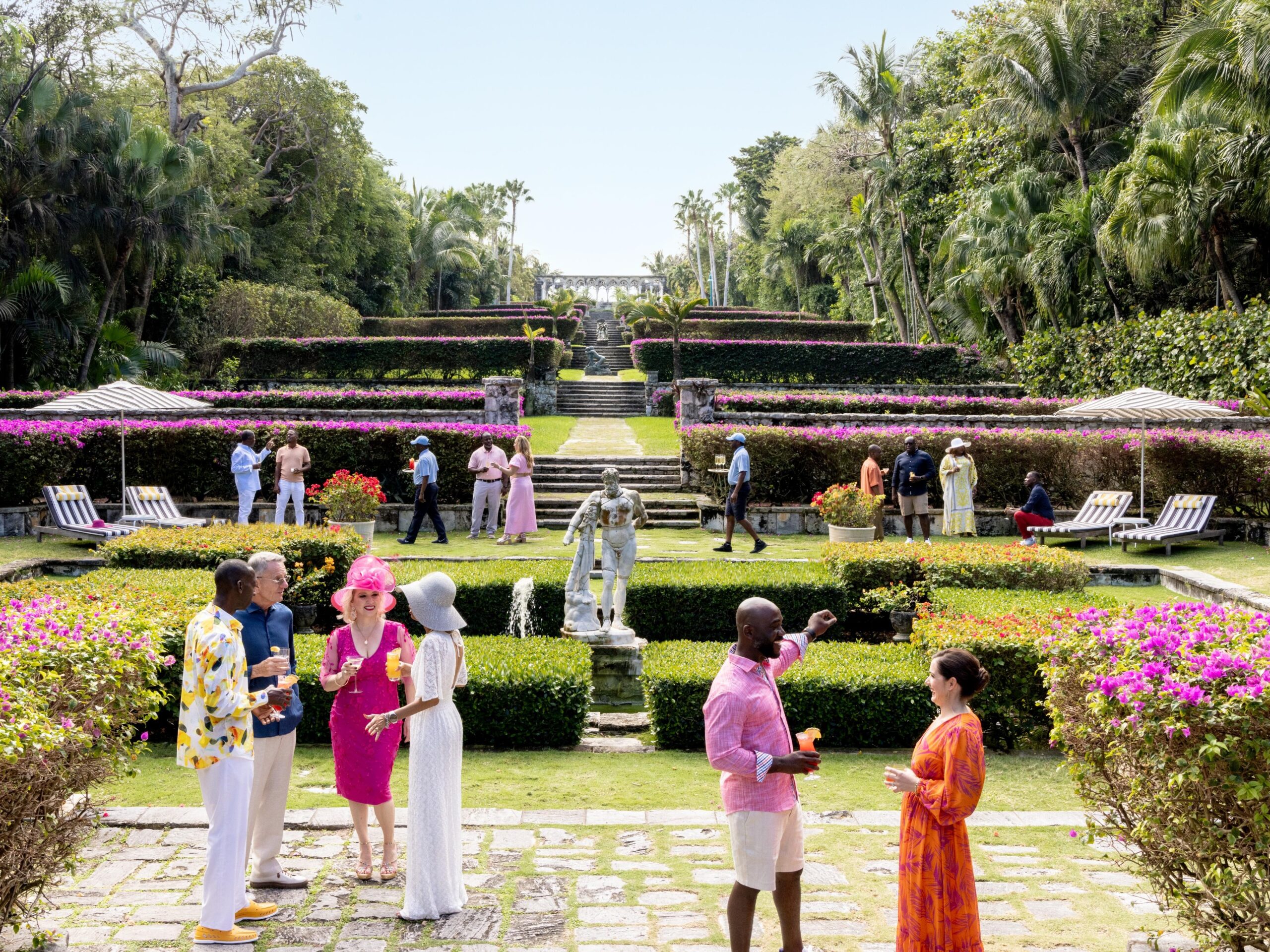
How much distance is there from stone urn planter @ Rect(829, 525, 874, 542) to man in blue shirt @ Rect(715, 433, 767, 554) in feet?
3.69

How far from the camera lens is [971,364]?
32.8 meters

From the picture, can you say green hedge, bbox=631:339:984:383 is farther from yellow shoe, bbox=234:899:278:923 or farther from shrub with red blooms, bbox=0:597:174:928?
yellow shoe, bbox=234:899:278:923

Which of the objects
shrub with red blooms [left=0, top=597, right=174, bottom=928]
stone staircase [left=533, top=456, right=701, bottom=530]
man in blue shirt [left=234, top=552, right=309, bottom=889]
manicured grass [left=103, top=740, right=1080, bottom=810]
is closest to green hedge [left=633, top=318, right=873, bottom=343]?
stone staircase [left=533, top=456, right=701, bottom=530]

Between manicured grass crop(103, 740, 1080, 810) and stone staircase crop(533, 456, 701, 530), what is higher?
stone staircase crop(533, 456, 701, 530)

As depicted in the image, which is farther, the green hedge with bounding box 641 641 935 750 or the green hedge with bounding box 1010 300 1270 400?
the green hedge with bounding box 1010 300 1270 400

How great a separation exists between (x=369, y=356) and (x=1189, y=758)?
30.0m

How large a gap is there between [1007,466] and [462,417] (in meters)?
10.7

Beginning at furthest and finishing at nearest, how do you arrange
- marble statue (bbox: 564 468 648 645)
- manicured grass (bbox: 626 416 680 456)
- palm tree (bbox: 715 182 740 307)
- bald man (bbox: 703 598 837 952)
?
palm tree (bbox: 715 182 740 307), manicured grass (bbox: 626 416 680 456), marble statue (bbox: 564 468 648 645), bald man (bbox: 703 598 837 952)

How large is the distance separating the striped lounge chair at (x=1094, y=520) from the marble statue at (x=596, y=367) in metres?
26.6

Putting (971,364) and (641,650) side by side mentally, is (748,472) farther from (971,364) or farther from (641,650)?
(971,364)

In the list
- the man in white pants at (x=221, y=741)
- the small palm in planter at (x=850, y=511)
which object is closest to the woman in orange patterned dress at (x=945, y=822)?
the man in white pants at (x=221, y=741)

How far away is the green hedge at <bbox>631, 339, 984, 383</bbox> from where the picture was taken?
31844 mm

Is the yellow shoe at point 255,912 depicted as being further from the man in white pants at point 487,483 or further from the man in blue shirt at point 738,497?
the man in white pants at point 487,483

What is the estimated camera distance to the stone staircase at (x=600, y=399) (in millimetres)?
30844
